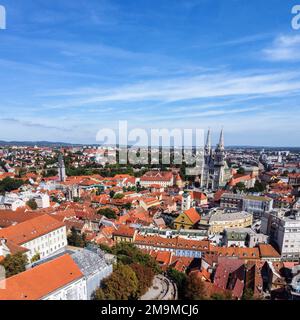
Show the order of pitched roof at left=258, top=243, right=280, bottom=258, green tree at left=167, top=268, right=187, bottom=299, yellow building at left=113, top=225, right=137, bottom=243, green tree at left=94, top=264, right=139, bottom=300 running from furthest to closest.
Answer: yellow building at left=113, top=225, right=137, bottom=243
pitched roof at left=258, top=243, right=280, bottom=258
green tree at left=167, top=268, right=187, bottom=299
green tree at left=94, top=264, right=139, bottom=300

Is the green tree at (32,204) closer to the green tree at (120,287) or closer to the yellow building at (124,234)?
the yellow building at (124,234)

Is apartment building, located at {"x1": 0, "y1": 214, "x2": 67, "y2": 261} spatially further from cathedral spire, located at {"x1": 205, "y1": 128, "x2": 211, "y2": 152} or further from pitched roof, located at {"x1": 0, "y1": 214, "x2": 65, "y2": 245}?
cathedral spire, located at {"x1": 205, "y1": 128, "x2": 211, "y2": 152}

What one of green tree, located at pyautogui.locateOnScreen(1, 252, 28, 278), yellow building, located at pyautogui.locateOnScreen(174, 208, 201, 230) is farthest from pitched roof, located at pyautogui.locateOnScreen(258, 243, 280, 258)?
green tree, located at pyautogui.locateOnScreen(1, 252, 28, 278)

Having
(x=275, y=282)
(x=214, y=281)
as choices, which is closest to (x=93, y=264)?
(x=214, y=281)

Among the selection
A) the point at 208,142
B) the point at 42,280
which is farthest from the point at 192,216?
the point at 208,142

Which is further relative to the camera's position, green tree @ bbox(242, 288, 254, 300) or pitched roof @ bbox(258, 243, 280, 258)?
pitched roof @ bbox(258, 243, 280, 258)
